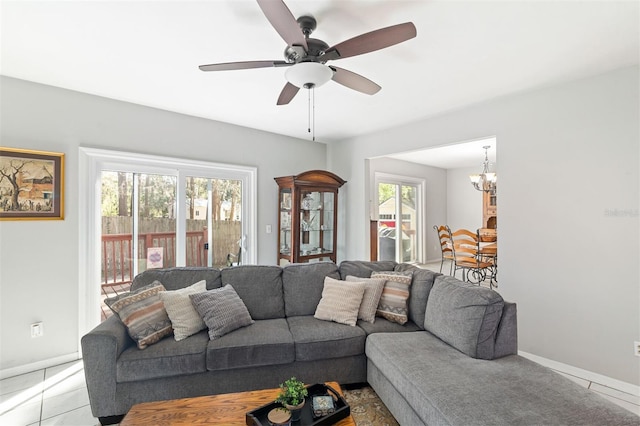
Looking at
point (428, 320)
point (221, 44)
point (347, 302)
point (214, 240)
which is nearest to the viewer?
point (221, 44)

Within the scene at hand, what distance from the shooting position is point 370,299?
2494mm

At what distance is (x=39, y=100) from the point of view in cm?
264

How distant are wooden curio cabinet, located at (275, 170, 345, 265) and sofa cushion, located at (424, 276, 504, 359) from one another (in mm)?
2259

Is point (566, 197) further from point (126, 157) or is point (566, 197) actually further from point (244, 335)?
point (126, 157)

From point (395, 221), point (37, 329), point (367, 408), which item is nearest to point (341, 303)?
point (367, 408)

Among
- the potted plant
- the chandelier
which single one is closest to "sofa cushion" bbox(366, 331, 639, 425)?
the potted plant

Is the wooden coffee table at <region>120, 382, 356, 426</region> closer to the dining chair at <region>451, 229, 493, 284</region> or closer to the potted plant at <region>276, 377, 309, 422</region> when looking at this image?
the potted plant at <region>276, 377, 309, 422</region>

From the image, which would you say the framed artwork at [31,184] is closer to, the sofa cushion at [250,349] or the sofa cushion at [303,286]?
the sofa cushion at [250,349]

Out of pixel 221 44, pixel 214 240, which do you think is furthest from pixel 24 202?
pixel 221 44

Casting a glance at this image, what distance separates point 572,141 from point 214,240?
383 cm

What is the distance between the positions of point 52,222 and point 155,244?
914 mm

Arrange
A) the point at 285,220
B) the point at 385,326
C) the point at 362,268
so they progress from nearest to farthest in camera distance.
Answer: the point at 385,326 < the point at 362,268 < the point at 285,220

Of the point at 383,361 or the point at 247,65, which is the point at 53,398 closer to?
the point at 383,361

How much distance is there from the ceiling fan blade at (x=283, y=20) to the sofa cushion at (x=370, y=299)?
72.0 inches
